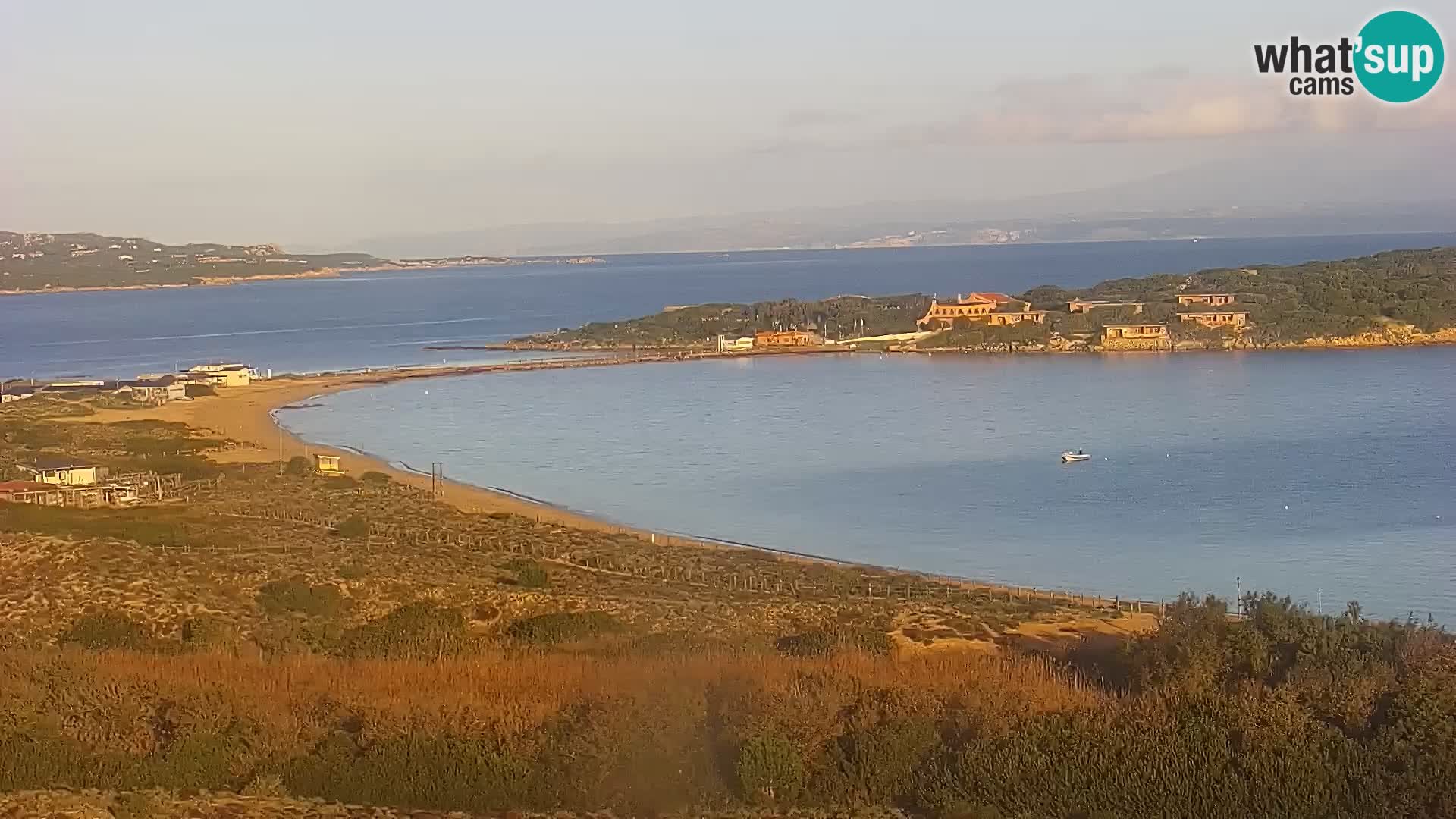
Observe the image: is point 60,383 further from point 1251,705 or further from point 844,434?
point 1251,705

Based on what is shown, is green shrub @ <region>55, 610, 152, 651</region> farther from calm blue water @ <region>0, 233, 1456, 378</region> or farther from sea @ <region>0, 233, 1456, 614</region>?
calm blue water @ <region>0, 233, 1456, 378</region>

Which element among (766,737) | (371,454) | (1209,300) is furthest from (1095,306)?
(766,737)

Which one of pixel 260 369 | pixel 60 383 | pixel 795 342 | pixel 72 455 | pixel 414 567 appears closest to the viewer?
pixel 414 567

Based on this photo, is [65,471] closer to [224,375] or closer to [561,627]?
[561,627]

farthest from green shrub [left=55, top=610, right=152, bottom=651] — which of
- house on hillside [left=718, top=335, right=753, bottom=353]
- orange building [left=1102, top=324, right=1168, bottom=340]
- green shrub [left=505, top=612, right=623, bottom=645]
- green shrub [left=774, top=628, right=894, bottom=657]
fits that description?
orange building [left=1102, top=324, right=1168, bottom=340]

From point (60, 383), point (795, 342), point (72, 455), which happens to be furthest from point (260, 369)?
point (72, 455)
